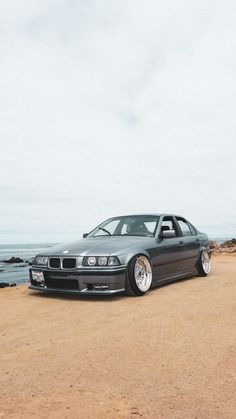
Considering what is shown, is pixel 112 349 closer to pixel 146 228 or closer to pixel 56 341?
pixel 56 341

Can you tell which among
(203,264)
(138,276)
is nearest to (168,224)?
(203,264)

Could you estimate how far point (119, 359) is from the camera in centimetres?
337

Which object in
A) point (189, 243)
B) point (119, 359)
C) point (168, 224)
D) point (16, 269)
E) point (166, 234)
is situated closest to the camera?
point (119, 359)

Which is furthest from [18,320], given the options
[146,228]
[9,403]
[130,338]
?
[146,228]

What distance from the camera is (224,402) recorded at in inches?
101

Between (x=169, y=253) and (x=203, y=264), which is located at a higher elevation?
(x=169, y=253)

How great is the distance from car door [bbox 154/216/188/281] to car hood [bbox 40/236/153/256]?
340 mm

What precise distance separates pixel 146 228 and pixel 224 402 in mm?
5098

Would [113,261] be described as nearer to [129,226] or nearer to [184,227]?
[129,226]

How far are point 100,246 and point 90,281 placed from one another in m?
0.66

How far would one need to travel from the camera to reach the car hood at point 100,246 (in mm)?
6302

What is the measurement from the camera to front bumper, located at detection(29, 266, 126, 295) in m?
6.07

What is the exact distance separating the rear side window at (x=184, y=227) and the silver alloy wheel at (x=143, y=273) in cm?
198

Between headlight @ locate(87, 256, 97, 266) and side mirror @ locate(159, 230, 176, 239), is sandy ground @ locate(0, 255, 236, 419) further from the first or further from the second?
side mirror @ locate(159, 230, 176, 239)
